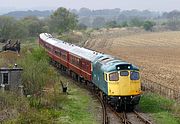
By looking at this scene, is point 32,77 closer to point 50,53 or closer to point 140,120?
point 140,120

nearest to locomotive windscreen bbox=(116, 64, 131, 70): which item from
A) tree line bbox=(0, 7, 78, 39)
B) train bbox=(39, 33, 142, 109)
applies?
train bbox=(39, 33, 142, 109)

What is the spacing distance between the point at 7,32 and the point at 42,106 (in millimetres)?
70712

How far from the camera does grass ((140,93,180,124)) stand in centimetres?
2235

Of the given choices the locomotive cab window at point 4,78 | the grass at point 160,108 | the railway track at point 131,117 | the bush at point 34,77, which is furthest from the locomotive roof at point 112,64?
the locomotive cab window at point 4,78

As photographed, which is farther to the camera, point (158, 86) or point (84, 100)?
point (158, 86)

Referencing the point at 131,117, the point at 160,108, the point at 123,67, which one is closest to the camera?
the point at 131,117

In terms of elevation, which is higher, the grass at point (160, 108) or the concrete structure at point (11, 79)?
Answer: the concrete structure at point (11, 79)

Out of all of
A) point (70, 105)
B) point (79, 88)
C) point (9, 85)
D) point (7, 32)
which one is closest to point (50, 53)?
point (79, 88)

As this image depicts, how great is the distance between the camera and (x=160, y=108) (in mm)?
25328

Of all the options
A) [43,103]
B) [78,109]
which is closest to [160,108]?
[78,109]

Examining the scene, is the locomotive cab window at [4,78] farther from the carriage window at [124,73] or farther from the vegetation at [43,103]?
the carriage window at [124,73]

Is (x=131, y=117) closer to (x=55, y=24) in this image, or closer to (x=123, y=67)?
(x=123, y=67)

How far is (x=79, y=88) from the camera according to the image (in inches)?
1342

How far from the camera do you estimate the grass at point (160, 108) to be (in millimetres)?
22350
